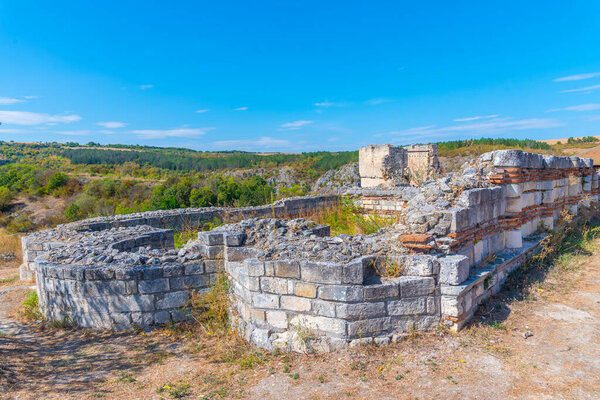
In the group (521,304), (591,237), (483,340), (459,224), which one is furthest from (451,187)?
(591,237)

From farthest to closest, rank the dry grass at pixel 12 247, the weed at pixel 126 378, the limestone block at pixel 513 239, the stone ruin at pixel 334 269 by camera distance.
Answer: the dry grass at pixel 12 247, the limestone block at pixel 513 239, the stone ruin at pixel 334 269, the weed at pixel 126 378

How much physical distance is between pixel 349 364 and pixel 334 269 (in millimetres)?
1027

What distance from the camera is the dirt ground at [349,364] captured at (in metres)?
3.51

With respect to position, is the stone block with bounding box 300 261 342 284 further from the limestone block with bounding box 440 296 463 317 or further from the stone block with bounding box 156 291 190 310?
the stone block with bounding box 156 291 190 310

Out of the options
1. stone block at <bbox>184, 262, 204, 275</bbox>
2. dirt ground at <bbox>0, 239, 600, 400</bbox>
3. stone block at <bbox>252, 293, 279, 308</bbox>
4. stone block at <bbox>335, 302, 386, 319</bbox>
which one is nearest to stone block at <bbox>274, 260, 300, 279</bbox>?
stone block at <bbox>252, 293, 279, 308</bbox>

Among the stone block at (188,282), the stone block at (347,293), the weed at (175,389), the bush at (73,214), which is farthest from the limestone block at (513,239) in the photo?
the bush at (73,214)

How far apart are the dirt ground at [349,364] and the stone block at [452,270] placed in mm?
645

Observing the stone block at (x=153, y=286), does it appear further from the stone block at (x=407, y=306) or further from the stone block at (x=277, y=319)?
the stone block at (x=407, y=306)

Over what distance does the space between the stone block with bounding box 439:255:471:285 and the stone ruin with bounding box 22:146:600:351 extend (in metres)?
0.02

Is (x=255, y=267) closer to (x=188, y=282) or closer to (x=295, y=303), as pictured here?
(x=295, y=303)

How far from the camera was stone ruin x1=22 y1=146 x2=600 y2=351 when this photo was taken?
13.9ft

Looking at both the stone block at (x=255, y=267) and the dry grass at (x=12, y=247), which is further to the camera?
the dry grass at (x=12, y=247)

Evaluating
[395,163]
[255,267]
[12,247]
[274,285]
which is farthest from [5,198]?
[274,285]

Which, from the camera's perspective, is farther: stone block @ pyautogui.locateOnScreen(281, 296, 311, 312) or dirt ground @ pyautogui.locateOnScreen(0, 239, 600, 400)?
stone block @ pyautogui.locateOnScreen(281, 296, 311, 312)
